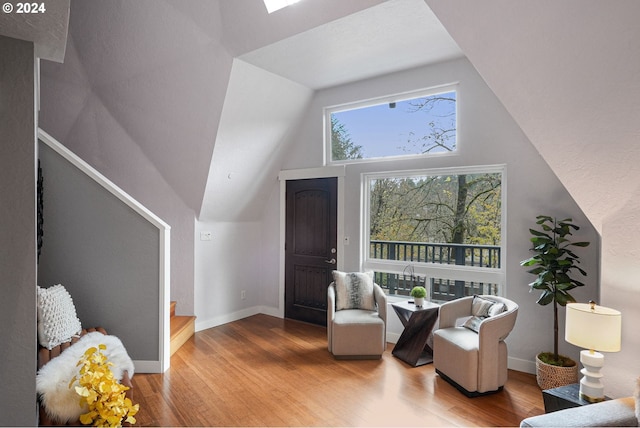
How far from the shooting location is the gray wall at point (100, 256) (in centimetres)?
316

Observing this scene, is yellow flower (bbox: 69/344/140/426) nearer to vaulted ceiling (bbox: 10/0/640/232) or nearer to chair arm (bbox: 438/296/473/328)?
vaulted ceiling (bbox: 10/0/640/232)

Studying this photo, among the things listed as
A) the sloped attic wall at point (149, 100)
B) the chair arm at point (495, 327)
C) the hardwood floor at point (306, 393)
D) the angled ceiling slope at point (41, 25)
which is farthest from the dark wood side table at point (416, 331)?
the angled ceiling slope at point (41, 25)

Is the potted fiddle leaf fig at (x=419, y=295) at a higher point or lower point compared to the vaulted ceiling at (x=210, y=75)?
lower

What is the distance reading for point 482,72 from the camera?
2223 mm

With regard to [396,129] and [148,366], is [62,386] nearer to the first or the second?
[148,366]

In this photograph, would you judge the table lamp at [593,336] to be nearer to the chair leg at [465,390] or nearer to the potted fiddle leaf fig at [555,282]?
the potted fiddle leaf fig at [555,282]

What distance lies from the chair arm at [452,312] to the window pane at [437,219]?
1.75 feet

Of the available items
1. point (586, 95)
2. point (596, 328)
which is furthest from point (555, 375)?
point (586, 95)

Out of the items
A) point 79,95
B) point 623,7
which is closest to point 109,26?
point 79,95

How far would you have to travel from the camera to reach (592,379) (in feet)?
7.24

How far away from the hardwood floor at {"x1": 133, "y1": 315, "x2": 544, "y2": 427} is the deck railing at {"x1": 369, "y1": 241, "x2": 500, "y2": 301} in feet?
2.63

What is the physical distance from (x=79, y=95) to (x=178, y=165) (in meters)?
1.31

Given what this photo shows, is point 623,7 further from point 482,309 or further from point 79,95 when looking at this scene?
point 79,95

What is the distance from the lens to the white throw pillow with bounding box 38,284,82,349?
101 inches
